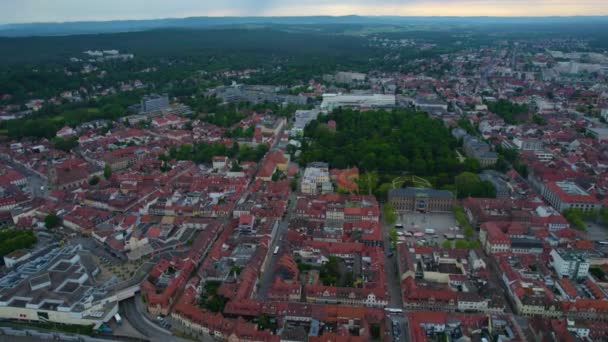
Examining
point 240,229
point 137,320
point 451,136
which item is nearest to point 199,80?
point 451,136

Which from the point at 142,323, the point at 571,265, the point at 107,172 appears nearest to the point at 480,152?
the point at 571,265

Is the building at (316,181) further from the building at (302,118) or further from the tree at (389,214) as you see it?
the building at (302,118)

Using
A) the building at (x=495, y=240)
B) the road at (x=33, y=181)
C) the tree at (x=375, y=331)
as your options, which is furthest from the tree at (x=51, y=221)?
the building at (x=495, y=240)

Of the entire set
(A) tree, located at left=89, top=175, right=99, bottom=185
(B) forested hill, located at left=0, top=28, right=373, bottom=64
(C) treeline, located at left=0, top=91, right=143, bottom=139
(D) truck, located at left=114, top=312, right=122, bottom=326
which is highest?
(B) forested hill, located at left=0, top=28, right=373, bottom=64

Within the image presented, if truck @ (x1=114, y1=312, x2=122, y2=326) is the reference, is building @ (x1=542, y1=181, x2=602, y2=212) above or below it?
below

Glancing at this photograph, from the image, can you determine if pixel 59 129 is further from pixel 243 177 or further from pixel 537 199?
pixel 537 199

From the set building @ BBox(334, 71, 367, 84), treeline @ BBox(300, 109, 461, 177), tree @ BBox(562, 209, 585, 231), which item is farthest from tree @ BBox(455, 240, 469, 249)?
building @ BBox(334, 71, 367, 84)

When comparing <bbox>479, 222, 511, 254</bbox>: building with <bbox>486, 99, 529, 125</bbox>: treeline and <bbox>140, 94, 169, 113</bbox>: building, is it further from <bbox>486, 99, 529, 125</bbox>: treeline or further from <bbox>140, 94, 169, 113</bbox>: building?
<bbox>140, 94, 169, 113</bbox>: building
